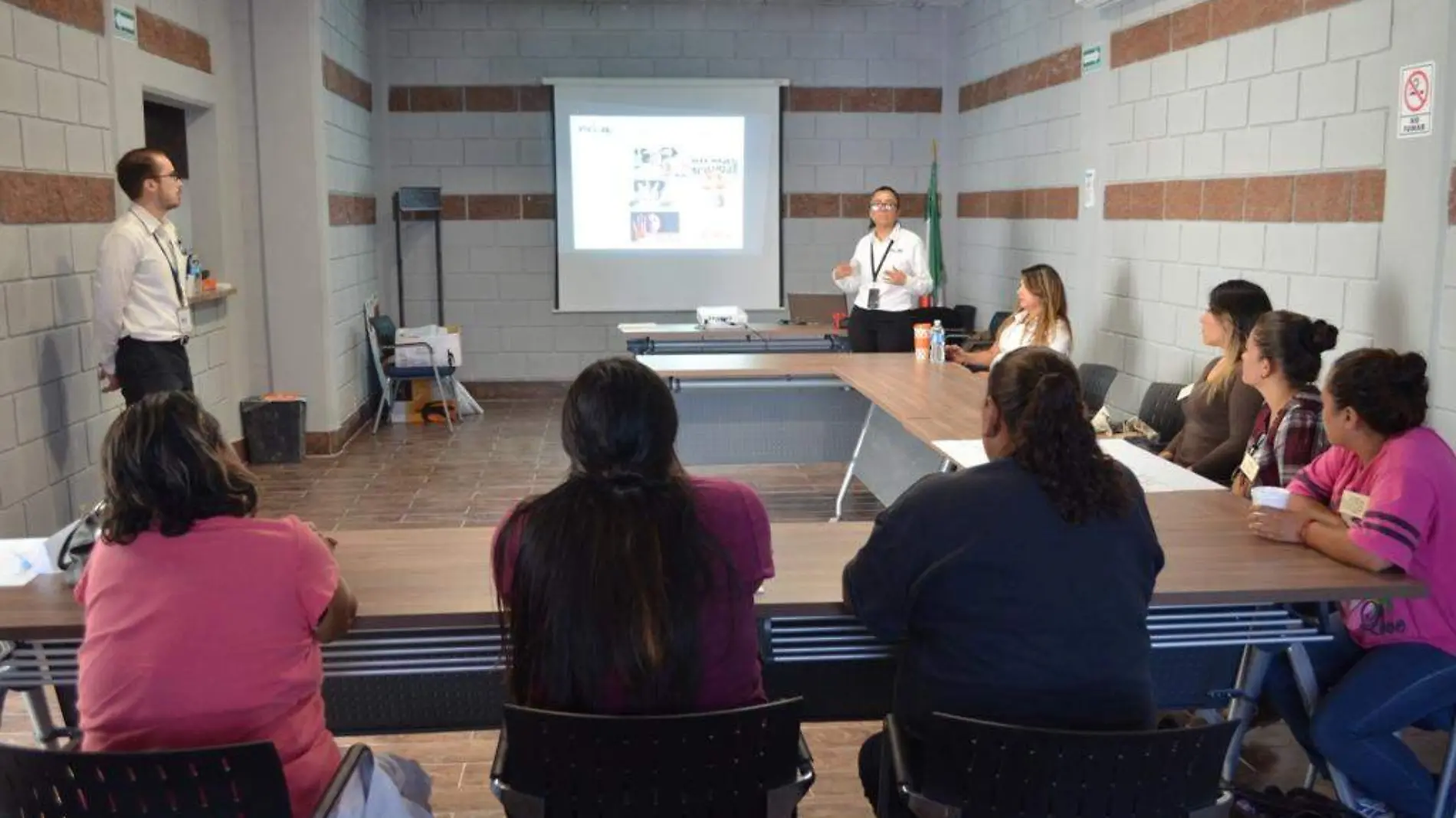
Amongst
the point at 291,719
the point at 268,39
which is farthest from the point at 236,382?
the point at 291,719

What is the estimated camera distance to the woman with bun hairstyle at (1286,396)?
10.2 ft

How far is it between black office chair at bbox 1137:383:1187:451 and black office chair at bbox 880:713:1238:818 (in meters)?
3.24

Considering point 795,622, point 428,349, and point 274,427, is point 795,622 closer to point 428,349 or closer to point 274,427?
point 274,427

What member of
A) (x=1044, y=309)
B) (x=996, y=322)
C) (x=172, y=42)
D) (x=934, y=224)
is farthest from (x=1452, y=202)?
(x=934, y=224)

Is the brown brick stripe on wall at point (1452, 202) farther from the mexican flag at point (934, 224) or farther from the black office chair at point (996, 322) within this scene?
the mexican flag at point (934, 224)

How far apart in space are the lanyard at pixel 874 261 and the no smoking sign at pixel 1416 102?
3.26 m

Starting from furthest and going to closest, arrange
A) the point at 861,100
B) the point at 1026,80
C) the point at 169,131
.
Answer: the point at 861,100 < the point at 1026,80 < the point at 169,131

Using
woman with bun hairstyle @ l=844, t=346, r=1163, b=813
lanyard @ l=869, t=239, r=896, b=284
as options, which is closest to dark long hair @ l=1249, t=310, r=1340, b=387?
woman with bun hairstyle @ l=844, t=346, r=1163, b=813

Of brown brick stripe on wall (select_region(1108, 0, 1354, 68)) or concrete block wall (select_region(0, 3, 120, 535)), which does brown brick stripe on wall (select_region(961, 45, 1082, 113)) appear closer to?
brown brick stripe on wall (select_region(1108, 0, 1354, 68))

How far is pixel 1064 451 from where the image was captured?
1.86 m

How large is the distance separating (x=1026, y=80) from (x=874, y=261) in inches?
65.7

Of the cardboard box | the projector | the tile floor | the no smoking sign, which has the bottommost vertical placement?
the tile floor

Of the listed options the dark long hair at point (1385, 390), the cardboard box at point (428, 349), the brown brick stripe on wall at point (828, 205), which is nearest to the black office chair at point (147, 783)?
the dark long hair at point (1385, 390)

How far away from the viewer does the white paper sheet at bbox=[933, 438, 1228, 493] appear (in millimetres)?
3166
